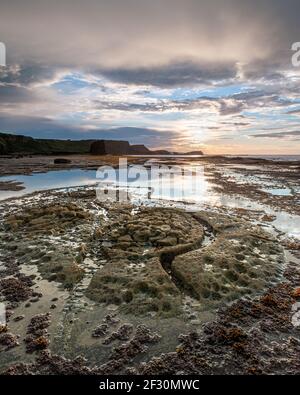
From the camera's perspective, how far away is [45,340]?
26.8ft

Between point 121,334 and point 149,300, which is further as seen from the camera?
point 149,300

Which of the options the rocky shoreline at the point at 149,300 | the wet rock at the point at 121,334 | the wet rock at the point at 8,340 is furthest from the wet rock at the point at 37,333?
the wet rock at the point at 121,334

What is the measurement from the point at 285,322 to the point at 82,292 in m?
6.88

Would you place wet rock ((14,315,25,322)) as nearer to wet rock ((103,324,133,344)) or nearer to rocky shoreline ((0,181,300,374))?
rocky shoreline ((0,181,300,374))

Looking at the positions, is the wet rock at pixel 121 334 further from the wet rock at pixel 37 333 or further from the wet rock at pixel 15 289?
the wet rock at pixel 15 289

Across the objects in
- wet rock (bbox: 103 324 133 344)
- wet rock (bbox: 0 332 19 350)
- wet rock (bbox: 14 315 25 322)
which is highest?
wet rock (bbox: 14 315 25 322)

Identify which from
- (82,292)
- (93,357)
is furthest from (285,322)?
(82,292)

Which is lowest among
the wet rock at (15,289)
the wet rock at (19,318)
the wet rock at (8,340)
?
the wet rock at (8,340)

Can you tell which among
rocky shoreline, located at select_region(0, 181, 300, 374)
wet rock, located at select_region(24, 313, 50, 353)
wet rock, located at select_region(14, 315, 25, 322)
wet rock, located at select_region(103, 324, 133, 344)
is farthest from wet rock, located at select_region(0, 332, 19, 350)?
wet rock, located at select_region(103, 324, 133, 344)

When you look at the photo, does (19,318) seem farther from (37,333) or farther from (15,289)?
(15,289)

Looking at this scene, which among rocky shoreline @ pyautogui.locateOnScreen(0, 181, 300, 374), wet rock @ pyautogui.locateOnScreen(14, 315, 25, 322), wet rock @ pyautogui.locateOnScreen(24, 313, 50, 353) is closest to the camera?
rocky shoreline @ pyautogui.locateOnScreen(0, 181, 300, 374)

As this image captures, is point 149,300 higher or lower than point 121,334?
higher

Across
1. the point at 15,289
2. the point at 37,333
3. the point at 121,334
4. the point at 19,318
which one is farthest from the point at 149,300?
the point at 15,289

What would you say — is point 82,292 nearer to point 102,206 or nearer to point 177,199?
point 102,206
